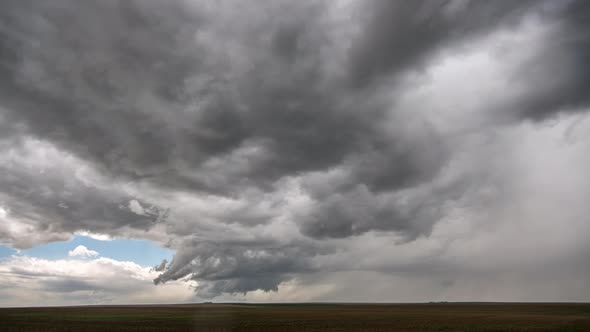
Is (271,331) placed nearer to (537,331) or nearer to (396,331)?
(396,331)

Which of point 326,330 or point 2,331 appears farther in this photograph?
point 326,330

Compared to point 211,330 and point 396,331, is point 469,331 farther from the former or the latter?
point 211,330

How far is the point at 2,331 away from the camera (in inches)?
2160

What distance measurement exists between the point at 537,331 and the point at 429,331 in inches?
580

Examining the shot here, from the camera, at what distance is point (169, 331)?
201 feet

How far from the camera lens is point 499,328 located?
5988cm

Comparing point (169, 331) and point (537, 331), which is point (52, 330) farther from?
point (537, 331)

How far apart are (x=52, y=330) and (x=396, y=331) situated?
51.2 meters

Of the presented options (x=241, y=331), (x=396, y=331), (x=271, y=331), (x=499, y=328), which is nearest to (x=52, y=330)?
(x=241, y=331)

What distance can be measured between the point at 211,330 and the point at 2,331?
94.5 ft

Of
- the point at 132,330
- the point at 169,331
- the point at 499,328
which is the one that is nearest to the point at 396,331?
the point at 499,328

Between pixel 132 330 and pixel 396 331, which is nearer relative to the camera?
pixel 396 331

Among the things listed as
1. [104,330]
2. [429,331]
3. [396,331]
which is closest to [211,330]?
[104,330]

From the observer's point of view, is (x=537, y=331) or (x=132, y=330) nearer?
(x=537, y=331)
